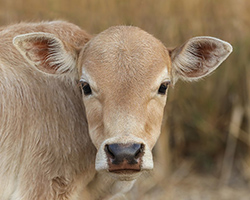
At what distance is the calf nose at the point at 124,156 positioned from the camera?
15.0 feet

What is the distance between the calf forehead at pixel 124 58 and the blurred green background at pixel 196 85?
3969 mm

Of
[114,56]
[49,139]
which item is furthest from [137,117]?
[49,139]

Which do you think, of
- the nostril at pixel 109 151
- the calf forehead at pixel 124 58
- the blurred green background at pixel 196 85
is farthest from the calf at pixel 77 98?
the blurred green background at pixel 196 85

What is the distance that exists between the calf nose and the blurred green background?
194 inches

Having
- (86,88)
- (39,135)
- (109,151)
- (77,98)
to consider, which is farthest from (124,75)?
(39,135)

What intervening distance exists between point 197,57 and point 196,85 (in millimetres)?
4030

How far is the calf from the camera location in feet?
16.7

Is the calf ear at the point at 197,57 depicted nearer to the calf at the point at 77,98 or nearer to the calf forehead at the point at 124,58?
the calf at the point at 77,98

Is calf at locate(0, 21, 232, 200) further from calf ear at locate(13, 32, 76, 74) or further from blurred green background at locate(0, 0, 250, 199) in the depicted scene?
blurred green background at locate(0, 0, 250, 199)

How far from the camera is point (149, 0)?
32.5 ft

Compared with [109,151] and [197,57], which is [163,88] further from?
[109,151]

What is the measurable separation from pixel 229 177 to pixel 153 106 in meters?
4.99

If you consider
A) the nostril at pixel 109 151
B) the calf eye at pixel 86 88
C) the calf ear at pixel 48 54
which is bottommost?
the nostril at pixel 109 151

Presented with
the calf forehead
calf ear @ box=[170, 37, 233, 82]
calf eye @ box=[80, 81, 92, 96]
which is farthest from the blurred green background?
calf eye @ box=[80, 81, 92, 96]
